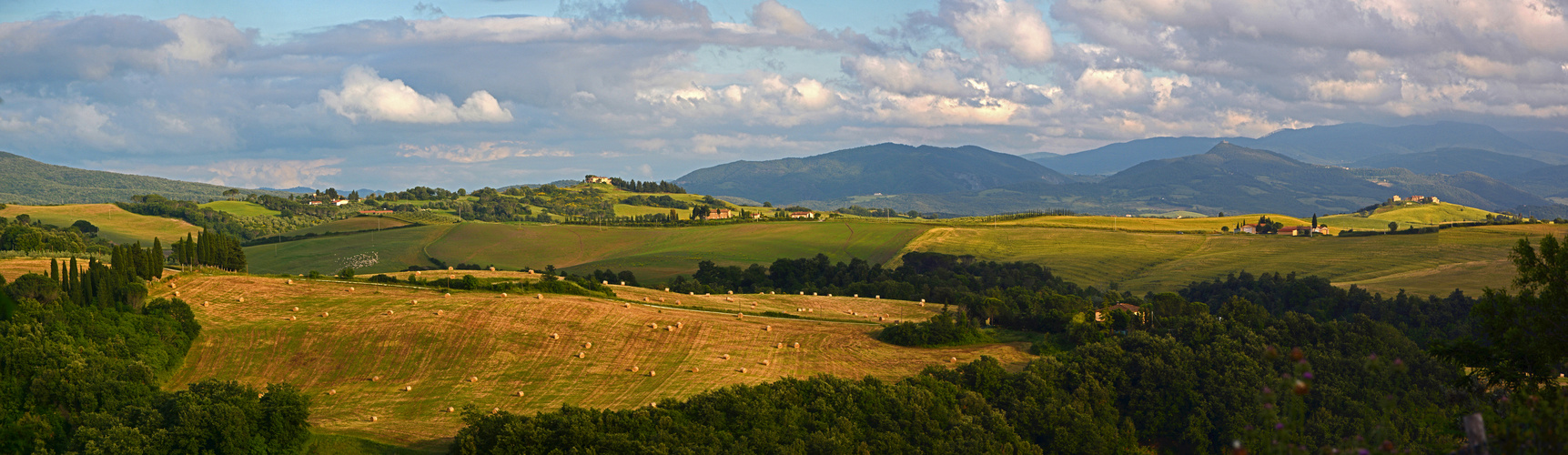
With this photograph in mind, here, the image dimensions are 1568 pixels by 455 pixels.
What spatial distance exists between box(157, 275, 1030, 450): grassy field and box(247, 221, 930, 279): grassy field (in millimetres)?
64606

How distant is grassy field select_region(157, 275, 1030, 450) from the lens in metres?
59.1

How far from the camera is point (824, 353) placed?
2830 inches

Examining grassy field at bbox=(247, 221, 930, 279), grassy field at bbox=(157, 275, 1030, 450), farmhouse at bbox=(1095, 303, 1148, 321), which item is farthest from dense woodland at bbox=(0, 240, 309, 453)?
grassy field at bbox=(247, 221, 930, 279)

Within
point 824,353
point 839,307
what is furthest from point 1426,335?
point 824,353

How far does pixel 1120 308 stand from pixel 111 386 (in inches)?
3034

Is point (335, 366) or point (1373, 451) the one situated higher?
point (1373, 451)

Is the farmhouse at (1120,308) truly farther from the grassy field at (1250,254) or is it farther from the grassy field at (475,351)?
the grassy field at (1250,254)

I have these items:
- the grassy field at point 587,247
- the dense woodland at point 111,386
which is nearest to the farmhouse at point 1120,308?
the dense woodland at point 111,386

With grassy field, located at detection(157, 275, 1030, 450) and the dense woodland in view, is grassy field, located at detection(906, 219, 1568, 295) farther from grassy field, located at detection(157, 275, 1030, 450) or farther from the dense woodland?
the dense woodland

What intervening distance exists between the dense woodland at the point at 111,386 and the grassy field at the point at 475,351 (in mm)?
3022

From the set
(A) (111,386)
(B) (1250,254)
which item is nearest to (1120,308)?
(A) (111,386)

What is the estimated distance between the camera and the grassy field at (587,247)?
155750mm

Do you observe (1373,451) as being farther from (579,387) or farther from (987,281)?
(987,281)

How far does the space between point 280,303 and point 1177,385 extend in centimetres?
6530
